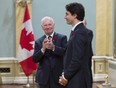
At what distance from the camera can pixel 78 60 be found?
267 cm

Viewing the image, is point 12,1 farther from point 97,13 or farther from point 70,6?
point 70,6

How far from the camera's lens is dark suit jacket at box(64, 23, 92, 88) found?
267 centimetres

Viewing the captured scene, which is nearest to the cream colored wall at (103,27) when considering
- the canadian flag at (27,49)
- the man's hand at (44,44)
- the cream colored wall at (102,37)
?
the cream colored wall at (102,37)

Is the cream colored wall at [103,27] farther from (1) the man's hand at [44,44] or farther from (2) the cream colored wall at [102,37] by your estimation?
(1) the man's hand at [44,44]

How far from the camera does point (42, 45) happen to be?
3.32 m

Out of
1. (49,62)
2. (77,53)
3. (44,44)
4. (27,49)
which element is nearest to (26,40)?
(27,49)

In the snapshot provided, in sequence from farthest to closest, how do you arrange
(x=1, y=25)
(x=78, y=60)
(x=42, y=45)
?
1. (x=1, y=25)
2. (x=42, y=45)
3. (x=78, y=60)

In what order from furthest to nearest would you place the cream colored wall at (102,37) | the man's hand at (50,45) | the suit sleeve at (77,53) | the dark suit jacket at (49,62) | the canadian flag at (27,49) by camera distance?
1. the cream colored wall at (102,37)
2. the canadian flag at (27,49)
3. the dark suit jacket at (49,62)
4. the man's hand at (50,45)
5. the suit sleeve at (77,53)

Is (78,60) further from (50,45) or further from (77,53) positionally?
(50,45)

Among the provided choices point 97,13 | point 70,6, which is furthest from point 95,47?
point 70,6

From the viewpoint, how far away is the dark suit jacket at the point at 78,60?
8.77ft

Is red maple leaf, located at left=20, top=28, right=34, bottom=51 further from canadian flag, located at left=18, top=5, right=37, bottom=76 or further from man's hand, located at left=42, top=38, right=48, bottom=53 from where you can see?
man's hand, located at left=42, top=38, right=48, bottom=53

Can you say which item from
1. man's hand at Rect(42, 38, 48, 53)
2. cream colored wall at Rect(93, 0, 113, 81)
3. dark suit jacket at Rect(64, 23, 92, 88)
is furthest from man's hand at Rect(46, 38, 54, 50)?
cream colored wall at Rect(93, 0, 113, 81)

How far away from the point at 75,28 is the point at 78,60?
31 cm
